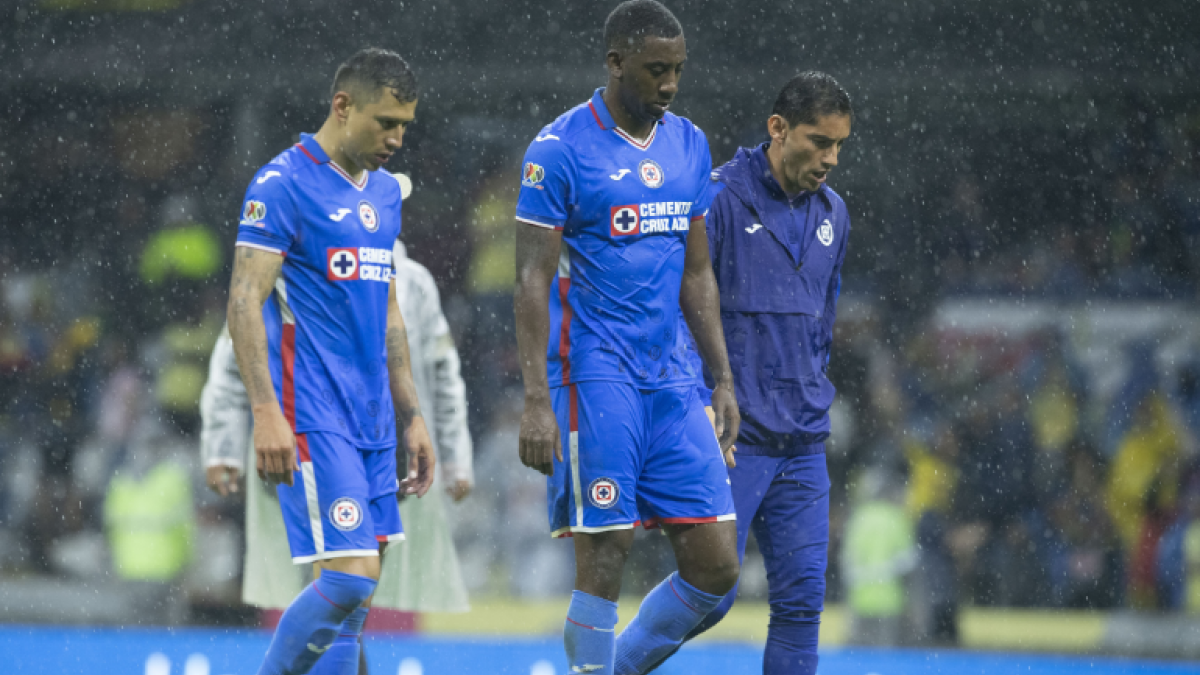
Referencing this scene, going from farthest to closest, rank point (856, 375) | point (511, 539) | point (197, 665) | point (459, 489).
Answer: point (856, 375)
point (511, 539)
point (197, 665)
point (459, 489)

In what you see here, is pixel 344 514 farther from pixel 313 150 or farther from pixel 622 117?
pixel 622 117

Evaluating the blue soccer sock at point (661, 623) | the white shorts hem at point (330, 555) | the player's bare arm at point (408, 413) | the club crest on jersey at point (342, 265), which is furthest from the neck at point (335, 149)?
the blue soccer sock at point (661, 623)

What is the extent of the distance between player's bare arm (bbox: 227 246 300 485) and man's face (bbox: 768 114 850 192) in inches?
58.5

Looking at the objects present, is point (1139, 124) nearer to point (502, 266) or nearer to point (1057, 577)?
point (1057, 577)

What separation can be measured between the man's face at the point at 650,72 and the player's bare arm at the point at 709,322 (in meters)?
0.39

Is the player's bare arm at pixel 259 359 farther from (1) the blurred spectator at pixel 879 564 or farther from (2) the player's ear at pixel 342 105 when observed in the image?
(1) the blurred spectator at pixel 879 564

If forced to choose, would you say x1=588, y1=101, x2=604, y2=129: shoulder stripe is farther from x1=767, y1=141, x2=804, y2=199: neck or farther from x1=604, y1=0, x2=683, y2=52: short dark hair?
x1=767, y1=141, x2=804, y2=199: neck

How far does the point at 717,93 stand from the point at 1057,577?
393 centimetres

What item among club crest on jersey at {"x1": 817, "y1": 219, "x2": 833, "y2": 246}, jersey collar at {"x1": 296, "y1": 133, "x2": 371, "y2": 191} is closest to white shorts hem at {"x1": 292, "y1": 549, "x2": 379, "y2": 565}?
jersey collar at {"x1": 296, "y1": 133, "x2": 371, "y2": 191}

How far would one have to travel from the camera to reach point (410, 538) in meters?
5.59

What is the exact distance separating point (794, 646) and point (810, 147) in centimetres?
141

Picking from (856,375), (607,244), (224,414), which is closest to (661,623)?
(607,244)

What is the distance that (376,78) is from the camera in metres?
3.95

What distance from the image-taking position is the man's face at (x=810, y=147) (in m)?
4.27
